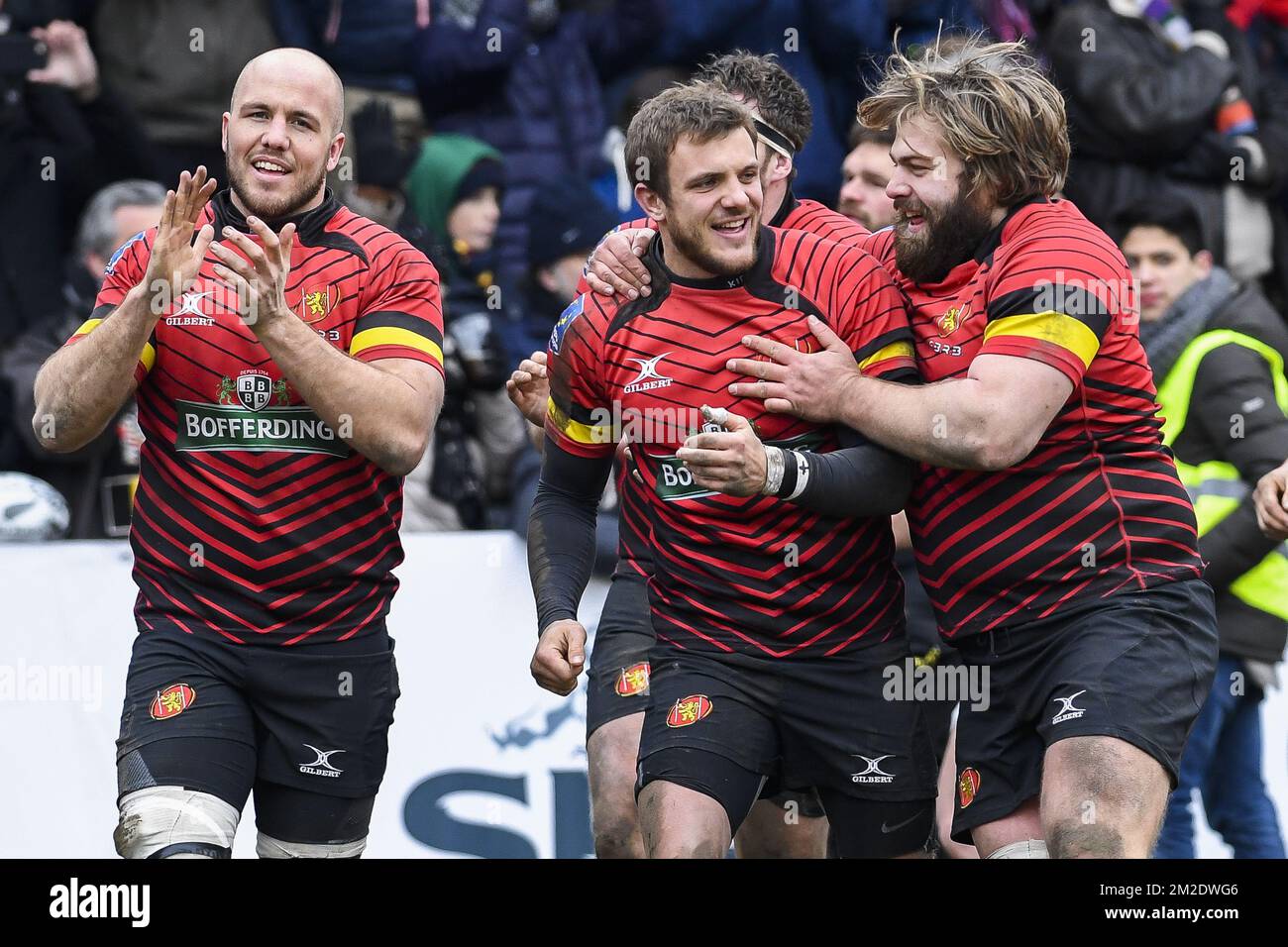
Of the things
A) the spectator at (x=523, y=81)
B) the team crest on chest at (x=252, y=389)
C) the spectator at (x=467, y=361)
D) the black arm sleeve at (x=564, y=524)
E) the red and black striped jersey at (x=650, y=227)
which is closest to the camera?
the team crest on chest at (x=252, y=389)

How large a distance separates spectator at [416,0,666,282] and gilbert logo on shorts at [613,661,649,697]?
3.59 meters

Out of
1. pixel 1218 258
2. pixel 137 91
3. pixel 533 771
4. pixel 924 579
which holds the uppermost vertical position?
pixel 137 91

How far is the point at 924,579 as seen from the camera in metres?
4.85

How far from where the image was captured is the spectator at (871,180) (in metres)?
6.65

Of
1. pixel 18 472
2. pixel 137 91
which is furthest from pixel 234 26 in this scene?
pixel 18 472

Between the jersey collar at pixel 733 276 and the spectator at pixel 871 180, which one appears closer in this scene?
the jersey collar at pixel 733 276

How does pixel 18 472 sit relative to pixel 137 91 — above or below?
below

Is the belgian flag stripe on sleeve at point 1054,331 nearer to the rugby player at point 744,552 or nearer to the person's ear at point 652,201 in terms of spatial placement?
the rugby player at point 744,552

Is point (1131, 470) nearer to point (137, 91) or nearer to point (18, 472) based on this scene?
point (18, 472)

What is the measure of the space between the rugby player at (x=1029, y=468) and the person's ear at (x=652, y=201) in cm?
47

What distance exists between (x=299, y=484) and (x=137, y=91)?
443 cm

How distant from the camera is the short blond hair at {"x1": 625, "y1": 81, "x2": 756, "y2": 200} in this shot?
15.6ft

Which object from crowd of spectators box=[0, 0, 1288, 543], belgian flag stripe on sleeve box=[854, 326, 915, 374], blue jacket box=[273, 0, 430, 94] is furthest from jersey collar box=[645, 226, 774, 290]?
blue jacket box=[273, 0, 430, 94]

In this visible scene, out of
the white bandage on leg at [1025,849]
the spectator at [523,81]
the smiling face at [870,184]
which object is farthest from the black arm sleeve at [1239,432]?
the spectator at [523,81]
